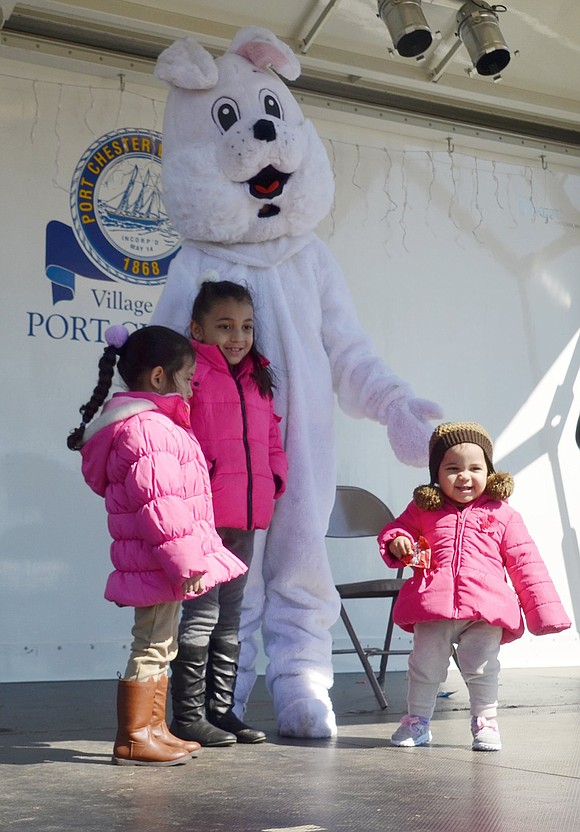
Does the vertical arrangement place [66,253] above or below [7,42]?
below

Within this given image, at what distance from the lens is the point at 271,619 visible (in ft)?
9.48

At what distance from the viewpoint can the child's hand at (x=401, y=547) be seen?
2.60m

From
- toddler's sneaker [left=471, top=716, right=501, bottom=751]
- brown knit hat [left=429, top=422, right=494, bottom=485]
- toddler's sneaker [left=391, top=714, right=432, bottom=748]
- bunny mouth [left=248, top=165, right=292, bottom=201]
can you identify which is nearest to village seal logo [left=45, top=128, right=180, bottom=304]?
bunny mouth [left=248, top=165, right=292, bottom=201]

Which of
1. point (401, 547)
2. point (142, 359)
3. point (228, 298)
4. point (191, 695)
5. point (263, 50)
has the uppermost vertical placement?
point (263, 50)

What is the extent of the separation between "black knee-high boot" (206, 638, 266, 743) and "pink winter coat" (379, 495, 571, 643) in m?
0.44

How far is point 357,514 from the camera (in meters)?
4.82

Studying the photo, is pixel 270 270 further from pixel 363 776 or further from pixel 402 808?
pixel 402 808

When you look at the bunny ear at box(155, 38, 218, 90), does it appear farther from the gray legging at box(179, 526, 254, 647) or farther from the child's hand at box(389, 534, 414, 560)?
the child's hand at box(389, 534, 414, 560)

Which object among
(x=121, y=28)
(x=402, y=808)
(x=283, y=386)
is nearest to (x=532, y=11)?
(x=121, y=28)

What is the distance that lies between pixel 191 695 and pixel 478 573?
76 centimetres

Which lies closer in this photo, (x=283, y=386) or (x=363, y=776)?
(x=363, y=776)

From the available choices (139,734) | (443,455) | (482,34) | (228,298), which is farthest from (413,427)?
(482,34)

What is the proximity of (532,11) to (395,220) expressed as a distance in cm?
125

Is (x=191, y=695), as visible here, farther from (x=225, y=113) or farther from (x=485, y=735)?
(x=225, y=113)
